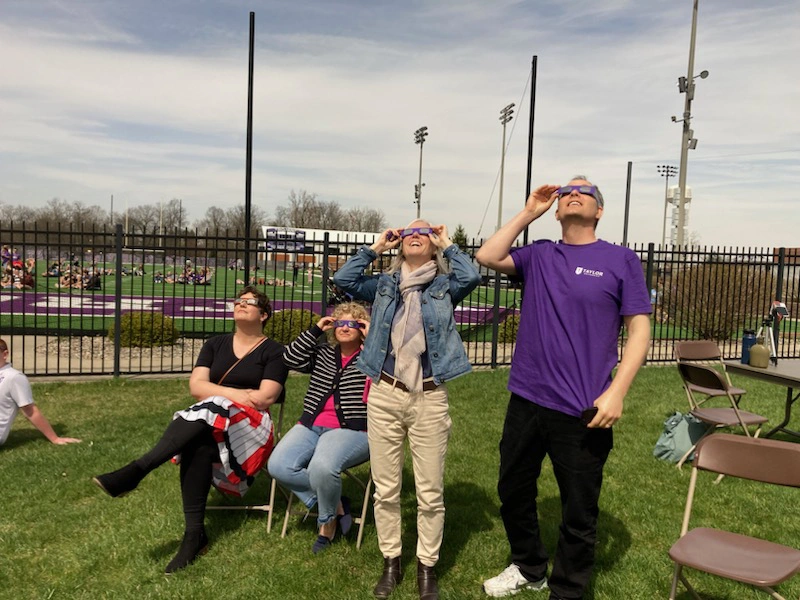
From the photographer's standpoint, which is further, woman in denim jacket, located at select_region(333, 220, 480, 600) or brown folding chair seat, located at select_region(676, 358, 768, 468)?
brown folding chair seat, located at select_region(676, 358, 768, 468)

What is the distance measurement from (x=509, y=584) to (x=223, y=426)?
5.86ft

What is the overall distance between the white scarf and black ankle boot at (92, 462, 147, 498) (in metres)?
1.57

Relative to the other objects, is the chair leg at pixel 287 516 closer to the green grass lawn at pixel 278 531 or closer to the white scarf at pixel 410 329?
the green grass lawn at pixel 278 531

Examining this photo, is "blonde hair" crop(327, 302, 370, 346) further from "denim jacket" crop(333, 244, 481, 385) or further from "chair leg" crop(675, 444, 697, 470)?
"chair leg" crop(675, 444, 697, 470)

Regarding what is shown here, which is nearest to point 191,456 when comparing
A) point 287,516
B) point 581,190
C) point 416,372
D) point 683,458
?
point 287,516

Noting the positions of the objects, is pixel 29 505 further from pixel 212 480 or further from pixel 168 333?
pixel 168 333

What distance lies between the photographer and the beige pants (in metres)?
3.02

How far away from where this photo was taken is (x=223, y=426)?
11.5ft

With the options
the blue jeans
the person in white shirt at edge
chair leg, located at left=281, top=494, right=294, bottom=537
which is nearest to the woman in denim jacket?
the blue jeans

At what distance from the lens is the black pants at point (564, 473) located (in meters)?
2.71

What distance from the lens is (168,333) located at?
432 inches

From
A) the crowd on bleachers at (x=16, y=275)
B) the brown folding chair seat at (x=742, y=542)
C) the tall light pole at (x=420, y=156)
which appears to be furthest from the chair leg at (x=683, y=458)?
the tall light pole at (x=420, y=156)

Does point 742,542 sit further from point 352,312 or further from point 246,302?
point 246,302

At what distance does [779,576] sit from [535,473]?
3.44ft
